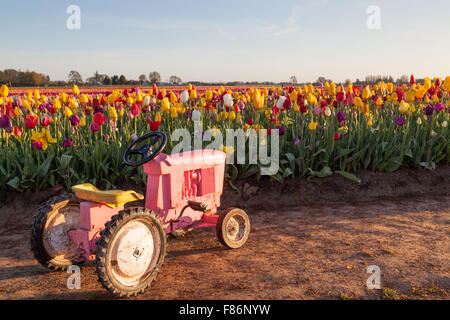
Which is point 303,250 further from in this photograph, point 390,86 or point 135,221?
point 390,86

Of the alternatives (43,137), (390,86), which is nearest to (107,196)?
(43,137)

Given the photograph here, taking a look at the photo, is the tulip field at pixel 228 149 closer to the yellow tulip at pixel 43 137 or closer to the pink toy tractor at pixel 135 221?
the yellow tulip at pixel 43 137

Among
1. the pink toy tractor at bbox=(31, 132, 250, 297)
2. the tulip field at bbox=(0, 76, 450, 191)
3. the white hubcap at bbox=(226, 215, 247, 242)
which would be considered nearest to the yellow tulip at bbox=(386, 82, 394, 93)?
the tulip field at bbox=(0, 76, 450, 191)

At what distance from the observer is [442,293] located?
2928 mm

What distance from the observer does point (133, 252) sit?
289 centimetres

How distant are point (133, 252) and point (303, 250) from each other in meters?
1.68

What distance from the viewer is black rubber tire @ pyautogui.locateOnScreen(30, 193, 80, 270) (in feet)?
10.1

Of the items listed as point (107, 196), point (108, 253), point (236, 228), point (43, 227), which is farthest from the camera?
point (236, 228)

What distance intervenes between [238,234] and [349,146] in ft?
9.25

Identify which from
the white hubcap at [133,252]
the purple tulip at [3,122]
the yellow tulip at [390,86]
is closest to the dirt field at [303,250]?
the white hubcap at [133,252]

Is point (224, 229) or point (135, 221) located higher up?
point (135, 221)

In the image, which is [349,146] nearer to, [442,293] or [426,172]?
[426,172]

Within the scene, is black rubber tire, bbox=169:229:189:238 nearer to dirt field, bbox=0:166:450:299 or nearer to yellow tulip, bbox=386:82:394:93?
dirt field, bbox=0:166:450:299

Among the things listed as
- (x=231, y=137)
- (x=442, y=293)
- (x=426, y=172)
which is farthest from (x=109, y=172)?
(x=426, y=172)
